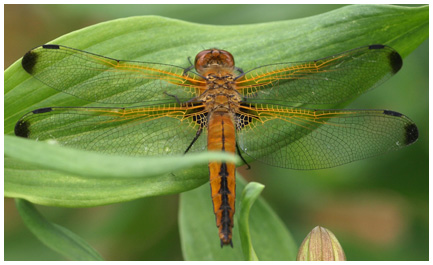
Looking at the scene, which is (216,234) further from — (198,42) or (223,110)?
(198,42)

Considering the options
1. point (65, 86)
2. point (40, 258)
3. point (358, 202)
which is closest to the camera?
point (65, 86)

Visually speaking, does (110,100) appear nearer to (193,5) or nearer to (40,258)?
(193,5)

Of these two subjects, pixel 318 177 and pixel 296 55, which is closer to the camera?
pixel 296 55

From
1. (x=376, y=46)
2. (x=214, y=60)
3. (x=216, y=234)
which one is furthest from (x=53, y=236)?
(x=376, y=46)

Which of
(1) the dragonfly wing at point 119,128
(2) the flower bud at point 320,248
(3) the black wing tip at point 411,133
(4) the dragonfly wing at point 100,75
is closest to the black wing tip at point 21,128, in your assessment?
(1) the dragonfly wing at point 119,128

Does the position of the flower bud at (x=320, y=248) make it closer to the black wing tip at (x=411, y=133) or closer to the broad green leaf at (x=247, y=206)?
the broad green leaf at (x=247, y=206)

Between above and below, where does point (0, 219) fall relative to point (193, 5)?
below

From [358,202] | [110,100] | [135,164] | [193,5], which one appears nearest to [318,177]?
[358,202]
